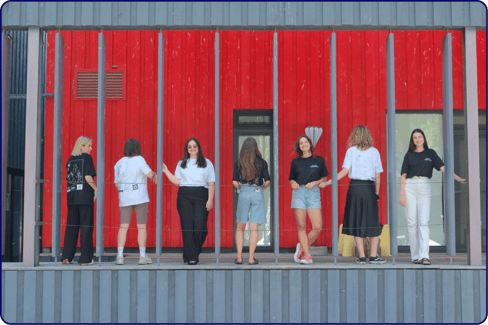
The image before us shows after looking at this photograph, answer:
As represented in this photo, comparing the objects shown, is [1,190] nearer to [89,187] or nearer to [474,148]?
[89,187]

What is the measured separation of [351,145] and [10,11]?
390 centimetres

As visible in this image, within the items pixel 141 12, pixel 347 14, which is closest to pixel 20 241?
pixel 141 12

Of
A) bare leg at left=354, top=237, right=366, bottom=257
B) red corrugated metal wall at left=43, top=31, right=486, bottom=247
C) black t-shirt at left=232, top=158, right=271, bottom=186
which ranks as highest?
red corrugated metal wall at left=43, top=31, right=486, bottom=247

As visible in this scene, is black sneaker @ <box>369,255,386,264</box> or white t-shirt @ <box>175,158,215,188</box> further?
white t-shirt @ <box>175,158,215,188</box>

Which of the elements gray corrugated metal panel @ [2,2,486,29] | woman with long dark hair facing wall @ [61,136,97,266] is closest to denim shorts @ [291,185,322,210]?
gray corrugated metal panel @ [2,2,486,29]

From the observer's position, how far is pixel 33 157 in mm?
5215

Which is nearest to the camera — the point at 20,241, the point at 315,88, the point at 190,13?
the point at 190,13

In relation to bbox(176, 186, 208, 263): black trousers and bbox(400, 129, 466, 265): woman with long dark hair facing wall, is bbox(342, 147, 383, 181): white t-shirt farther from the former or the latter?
bbox(176, 186, 208, 263): black trousers

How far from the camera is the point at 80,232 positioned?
5.53m

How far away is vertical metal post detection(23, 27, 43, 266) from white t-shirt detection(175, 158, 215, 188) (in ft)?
4.86

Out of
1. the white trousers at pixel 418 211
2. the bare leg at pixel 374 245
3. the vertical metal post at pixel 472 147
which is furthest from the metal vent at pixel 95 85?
the vertical metal post at pixel 472 147

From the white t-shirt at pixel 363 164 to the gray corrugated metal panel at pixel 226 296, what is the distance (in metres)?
1.01

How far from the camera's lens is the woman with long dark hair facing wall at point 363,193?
17.6 ft

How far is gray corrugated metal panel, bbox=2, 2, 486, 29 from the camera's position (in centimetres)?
523
